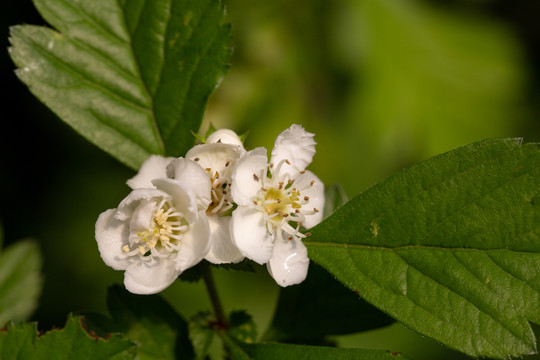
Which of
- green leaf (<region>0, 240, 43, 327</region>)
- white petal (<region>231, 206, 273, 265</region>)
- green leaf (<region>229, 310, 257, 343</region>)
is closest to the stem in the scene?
green leaf (<region>229, 310, 257, 343</region>)

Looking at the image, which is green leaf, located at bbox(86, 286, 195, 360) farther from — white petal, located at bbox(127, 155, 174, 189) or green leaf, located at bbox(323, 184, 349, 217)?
green leaf, located at bbox(323, 184, 349, 217)

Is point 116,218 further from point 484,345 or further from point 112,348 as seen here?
point 484,345

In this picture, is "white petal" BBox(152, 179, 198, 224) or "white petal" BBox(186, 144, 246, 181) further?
"white petal" BBox(186, 144, 246, 181)

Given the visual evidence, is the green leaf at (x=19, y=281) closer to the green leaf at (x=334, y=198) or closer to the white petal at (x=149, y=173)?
the white petal at (x=149, y=173)

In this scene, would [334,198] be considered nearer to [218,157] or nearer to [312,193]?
[312,193]

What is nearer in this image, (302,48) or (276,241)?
(276,241)

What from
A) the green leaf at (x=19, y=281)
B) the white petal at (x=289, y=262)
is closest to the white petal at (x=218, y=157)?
the white petal at (x=289, y=262)

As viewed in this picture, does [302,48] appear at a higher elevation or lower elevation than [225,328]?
higher

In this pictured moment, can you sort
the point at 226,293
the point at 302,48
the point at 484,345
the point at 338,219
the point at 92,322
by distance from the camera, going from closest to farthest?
the point at 484,345
the point at 338,219
the point at 92,322
the point at 226,293
the point at 302,48

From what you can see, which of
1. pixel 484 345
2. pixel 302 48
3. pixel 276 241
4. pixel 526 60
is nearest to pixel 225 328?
pixel 276 241
